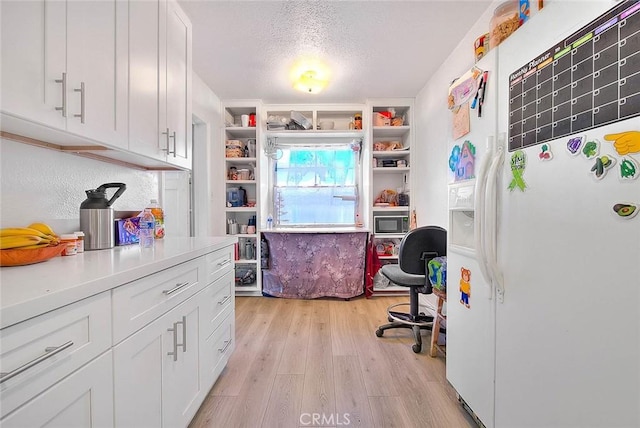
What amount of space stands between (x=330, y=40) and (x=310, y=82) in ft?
1.75

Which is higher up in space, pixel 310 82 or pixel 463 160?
pixel 310 82

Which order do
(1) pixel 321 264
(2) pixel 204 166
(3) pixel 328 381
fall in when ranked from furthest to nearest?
(1) pixel 321 264 → (2) pixel 204 166 → (3) pixel 328 381

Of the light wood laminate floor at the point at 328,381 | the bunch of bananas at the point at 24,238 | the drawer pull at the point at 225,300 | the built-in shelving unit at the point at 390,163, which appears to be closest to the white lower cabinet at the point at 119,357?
the drawer pull at the point at 225,300

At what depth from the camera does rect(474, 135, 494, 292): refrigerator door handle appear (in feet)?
3.77

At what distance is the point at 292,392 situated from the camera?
1.58 metres

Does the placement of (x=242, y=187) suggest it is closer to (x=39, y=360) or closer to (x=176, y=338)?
(x=176, y=338)

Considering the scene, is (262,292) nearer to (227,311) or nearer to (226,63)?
(227,311)

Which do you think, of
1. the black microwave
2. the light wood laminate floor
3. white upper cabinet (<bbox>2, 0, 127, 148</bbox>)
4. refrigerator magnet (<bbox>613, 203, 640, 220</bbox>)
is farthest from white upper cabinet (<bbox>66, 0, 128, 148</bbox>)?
the black microwave

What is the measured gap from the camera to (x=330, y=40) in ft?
7.29

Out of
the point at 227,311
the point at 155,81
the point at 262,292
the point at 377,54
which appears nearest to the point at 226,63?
the point at 155,81

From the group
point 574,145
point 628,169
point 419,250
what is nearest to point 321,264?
point 419,250

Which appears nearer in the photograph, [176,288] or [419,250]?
[176,288]

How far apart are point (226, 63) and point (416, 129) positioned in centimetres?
234

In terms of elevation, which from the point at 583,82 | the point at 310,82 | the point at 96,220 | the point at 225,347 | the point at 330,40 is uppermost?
the point at 330,40
